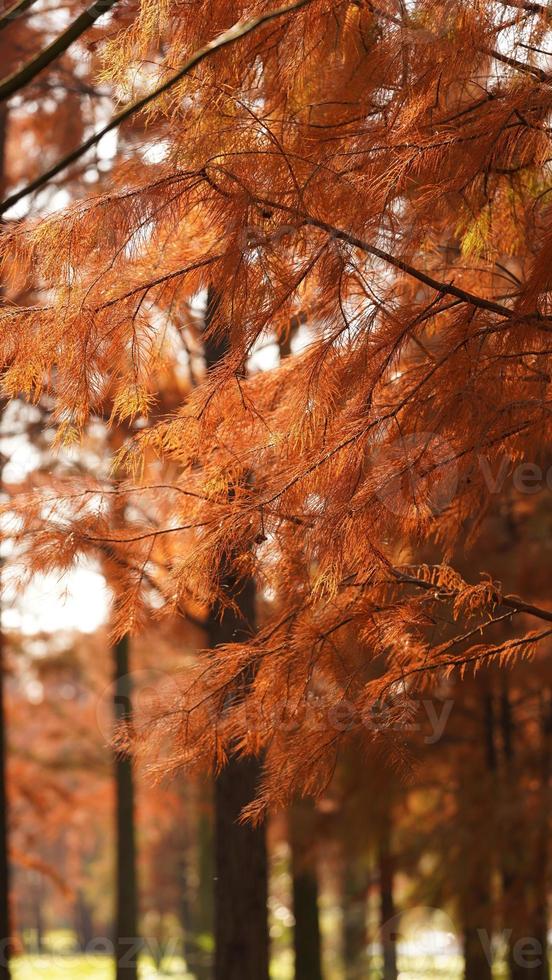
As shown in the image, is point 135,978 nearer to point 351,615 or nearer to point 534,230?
point 351,615

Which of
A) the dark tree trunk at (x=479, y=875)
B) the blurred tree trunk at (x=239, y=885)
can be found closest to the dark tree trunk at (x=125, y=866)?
the dark tree trunk at (x=479, y=875)

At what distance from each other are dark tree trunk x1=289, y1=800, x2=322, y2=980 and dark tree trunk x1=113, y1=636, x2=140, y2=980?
1745mm

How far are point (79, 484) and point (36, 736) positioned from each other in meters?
23.3

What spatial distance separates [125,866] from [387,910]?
289cm

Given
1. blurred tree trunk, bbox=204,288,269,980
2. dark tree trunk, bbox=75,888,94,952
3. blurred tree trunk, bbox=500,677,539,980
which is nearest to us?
blurred tree trunk, bbox=204,288,269,980

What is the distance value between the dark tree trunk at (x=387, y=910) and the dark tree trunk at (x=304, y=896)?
731 mm

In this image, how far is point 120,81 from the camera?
3.87 m

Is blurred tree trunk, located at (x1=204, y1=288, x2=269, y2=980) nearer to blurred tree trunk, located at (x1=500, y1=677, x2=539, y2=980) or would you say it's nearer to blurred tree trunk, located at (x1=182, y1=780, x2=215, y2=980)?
blurred tree trunk, located at (x1=500, y1=677, x2=539, y2=980)

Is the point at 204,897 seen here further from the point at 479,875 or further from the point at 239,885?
the point at 239,885

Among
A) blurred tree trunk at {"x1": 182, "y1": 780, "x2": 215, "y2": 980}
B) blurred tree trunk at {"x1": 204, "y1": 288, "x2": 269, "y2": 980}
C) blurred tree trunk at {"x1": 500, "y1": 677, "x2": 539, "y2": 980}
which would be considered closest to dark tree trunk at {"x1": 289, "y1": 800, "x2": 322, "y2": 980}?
blurred tree trunk at {"x1": 500, "y1": 677, "x2": 539, "y2": 980}

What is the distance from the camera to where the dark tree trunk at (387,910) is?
9.83 meters

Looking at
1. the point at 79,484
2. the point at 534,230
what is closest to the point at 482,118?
the point at 534,230

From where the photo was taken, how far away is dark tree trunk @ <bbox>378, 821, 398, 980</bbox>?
387 inches

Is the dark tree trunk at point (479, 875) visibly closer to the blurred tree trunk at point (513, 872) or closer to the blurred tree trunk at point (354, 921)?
the blurred tree trunk at point (513, 872)
